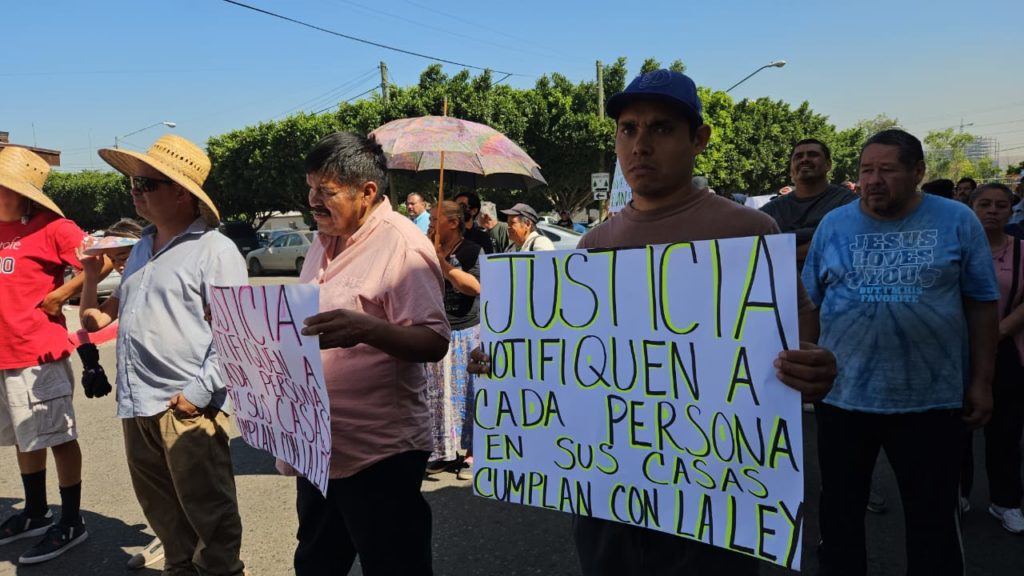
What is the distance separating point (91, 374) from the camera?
119 inches

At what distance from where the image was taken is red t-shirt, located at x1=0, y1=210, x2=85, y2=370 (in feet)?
10.4

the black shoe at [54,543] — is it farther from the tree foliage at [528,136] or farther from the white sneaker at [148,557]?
the tree foliage at [528,136]

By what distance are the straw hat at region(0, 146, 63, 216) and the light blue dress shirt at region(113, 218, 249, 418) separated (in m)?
1.04

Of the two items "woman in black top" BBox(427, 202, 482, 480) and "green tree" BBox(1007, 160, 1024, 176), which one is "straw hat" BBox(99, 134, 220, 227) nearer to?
"woman in black top" BBox(427, 202, 482, 480)

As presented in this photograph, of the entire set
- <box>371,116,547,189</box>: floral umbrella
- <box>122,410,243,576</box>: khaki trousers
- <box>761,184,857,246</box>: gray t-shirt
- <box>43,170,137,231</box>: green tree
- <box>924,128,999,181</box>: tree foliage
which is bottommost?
<box>122,410,243,576</box>: khaki trousers

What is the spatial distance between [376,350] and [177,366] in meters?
1.13

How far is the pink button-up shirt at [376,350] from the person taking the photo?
189 cm

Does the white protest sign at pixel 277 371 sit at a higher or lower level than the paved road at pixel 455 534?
higher

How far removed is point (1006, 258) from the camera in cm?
353

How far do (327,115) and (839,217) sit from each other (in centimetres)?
2740

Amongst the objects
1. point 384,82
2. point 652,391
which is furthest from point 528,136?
point 652,391

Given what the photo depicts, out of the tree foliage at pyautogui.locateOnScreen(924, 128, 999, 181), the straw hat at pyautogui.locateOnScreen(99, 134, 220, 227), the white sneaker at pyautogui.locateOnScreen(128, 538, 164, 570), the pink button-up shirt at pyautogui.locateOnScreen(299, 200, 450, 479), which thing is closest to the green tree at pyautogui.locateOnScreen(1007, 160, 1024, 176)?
the pink button-up shirt at pyautogui.locateOnScreen(299, 200, 450, 479)

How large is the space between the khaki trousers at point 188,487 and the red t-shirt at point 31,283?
110 centimetres

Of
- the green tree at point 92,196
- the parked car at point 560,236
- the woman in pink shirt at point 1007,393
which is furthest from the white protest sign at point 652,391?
the green tree at point 92,196
